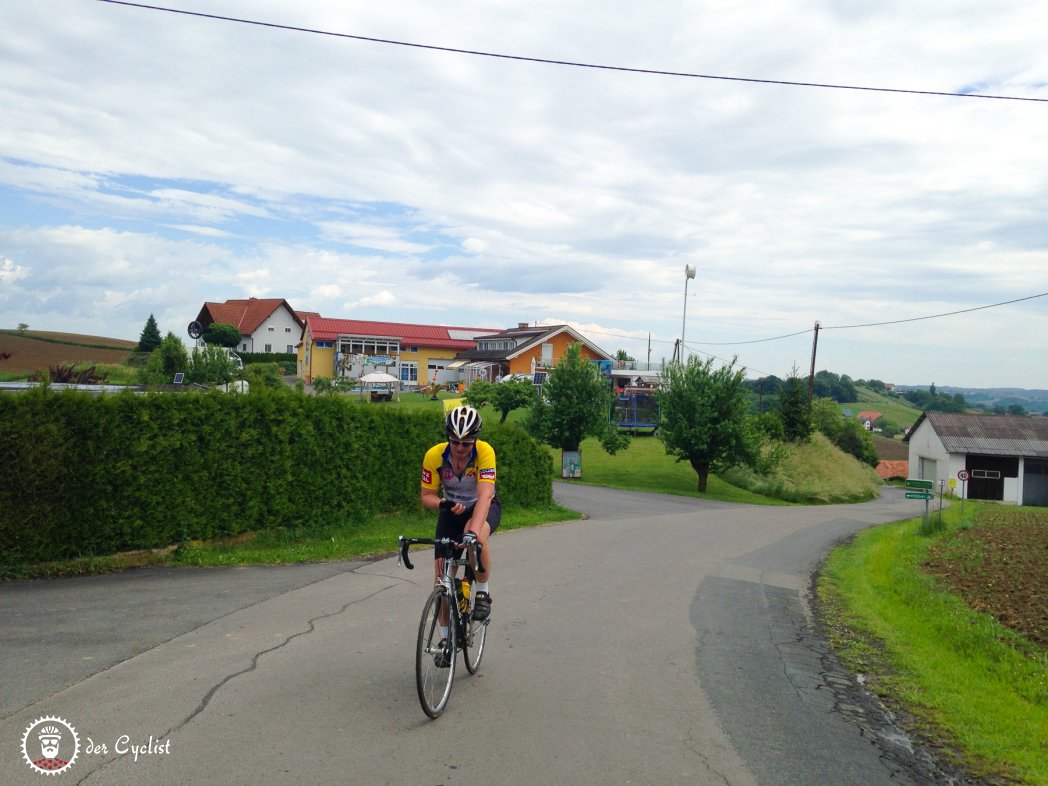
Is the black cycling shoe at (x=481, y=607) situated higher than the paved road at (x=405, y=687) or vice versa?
the black cycling shoe at (x=481, y=607)

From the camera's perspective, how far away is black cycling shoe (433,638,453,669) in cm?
568

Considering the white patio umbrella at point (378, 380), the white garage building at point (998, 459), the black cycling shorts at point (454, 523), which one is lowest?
the white garage building at point (998, 459)

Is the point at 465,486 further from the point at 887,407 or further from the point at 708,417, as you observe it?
the point at 887,407

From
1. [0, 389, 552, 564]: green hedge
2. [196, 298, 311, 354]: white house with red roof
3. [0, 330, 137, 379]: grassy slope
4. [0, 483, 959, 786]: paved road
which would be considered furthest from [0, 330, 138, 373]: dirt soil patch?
[0, 483, 959, 786]: paved road

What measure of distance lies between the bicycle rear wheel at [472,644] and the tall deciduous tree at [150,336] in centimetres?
6898

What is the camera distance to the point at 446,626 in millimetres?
5902

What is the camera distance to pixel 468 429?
6.23 metres

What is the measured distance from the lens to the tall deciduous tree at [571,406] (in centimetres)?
3828

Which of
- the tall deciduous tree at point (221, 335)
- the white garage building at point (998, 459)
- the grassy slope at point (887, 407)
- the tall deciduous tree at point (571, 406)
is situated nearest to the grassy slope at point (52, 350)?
the tall deciduous tree at point (221, 335)

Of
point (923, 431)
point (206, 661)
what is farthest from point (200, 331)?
point (206, 661)

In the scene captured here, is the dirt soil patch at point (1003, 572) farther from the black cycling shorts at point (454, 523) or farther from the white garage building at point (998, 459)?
the white garage building at point (998, 459)

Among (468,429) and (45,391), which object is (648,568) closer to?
(468,429)

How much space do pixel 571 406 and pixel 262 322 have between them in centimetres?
5365

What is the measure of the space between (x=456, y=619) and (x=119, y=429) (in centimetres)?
638
